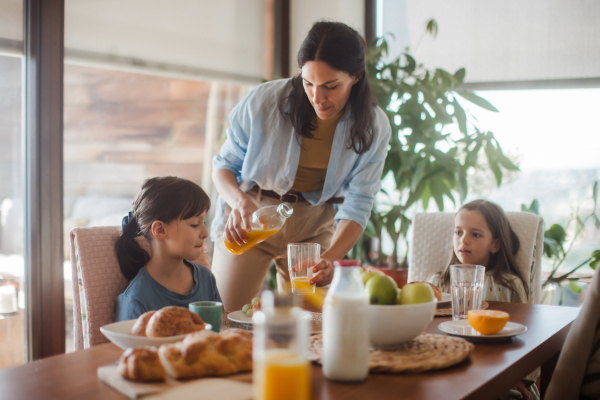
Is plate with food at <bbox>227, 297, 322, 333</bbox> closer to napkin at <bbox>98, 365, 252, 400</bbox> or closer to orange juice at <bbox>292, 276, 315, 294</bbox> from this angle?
orange juice at <bbox>292, 276, 315, 294</bbox>

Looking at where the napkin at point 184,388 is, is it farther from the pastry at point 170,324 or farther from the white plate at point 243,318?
the white plate at point 243,318

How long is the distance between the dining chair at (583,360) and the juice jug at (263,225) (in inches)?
30.0

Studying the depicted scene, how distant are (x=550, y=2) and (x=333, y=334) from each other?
309 cm

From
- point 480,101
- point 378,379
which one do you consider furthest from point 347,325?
point 480,101

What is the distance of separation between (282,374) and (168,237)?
39.2 inches

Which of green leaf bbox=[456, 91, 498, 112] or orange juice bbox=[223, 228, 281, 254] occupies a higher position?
green leaf bbox=[456, 91, 498, 112]

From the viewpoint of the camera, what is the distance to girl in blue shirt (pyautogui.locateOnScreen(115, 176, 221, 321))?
152 cm

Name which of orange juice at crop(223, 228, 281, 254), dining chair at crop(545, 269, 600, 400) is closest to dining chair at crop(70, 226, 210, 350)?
orange juice at crop(223, 228, 281, 254)

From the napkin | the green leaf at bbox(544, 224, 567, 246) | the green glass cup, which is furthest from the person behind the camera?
the green leaf at bbox(544, 224, 567, 246)

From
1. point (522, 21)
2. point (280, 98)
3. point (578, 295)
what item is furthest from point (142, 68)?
point (578, 295)

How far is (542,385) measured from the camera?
141 centimetres

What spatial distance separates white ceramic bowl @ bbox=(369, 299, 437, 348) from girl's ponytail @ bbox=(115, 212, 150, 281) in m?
0.81

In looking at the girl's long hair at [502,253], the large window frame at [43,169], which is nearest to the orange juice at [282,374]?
the girl's long hair at [502,253]

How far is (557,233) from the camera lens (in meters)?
2.89
